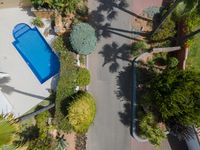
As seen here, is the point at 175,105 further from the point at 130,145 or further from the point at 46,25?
the point at 46,25

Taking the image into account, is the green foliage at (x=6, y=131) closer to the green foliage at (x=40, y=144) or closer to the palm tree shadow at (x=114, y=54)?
the green foliage at (x=40, y=144)

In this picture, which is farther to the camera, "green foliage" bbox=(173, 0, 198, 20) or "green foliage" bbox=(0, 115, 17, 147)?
"green foliage" bbox=(173, 0, 198, 20)

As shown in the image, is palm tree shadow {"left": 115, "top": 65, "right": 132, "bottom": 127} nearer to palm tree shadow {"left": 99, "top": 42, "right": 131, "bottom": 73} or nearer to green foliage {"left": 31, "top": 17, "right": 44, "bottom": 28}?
palm tree shadow {"left": 99, "top": 42, "right": 131, "bottom": 73}

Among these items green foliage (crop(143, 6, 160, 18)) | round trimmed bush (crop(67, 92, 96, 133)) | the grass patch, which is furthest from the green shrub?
the grass patch

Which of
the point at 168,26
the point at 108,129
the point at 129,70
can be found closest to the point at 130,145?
the point at 108,129

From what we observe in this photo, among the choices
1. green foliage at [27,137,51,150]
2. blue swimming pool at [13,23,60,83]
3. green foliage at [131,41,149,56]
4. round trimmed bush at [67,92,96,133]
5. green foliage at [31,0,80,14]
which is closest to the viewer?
round trimmed bush at [67,92,96,133]
